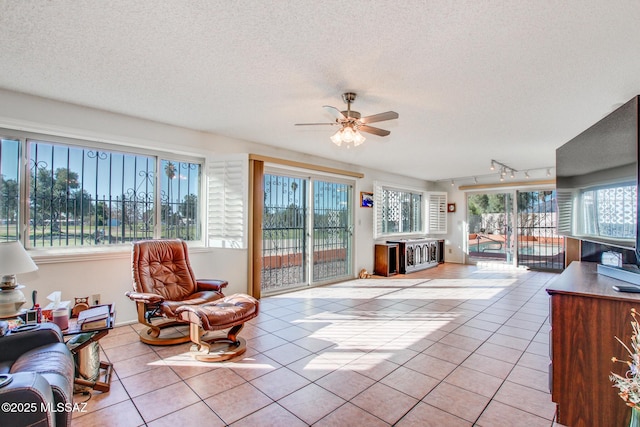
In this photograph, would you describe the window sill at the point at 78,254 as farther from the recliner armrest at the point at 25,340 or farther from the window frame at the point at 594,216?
the window frame at the point at 594,216

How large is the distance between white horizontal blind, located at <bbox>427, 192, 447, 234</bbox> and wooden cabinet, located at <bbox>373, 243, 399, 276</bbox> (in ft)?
7.17

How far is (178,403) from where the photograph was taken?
6.81 feet

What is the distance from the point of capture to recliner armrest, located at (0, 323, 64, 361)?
6.03 ft

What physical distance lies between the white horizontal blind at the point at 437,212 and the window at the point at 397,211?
22 centimetres

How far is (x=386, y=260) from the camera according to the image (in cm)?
679

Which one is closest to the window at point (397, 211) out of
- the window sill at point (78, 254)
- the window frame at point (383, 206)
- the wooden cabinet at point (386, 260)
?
the window frame at point (383, 206)

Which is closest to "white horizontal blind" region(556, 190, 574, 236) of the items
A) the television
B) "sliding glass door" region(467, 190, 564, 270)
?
the television

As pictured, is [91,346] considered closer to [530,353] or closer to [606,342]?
[606,342]

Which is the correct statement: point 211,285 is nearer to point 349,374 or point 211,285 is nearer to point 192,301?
point 192,301

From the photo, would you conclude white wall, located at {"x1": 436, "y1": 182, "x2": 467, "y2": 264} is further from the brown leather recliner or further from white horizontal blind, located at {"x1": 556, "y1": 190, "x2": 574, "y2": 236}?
the brown leather recliner

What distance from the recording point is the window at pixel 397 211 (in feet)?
22.8

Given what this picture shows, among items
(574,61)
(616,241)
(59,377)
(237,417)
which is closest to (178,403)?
(237,417)

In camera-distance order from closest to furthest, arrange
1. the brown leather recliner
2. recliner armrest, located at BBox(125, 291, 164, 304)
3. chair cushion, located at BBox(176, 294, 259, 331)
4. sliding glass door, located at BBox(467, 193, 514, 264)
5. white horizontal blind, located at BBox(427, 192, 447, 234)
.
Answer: chair cushion, located at BBox(176, 294, 259, 331)
recliner armrest, located at BBox(125, 291, 164, 304)
the brown leather recliner
sliding glass door, located at BBox(467, 193, 514, 264)
white horizontal blind, located at BBox(427, 192, 447, 234)

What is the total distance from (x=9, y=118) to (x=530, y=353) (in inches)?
208
